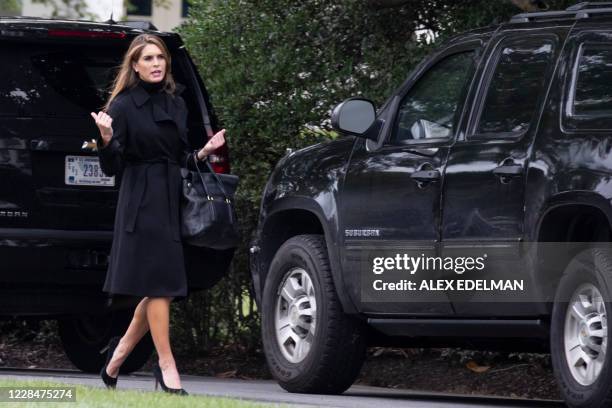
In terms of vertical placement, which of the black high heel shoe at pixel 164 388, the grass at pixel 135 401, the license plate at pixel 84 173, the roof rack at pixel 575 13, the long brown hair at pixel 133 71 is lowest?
the black high heel shoe at pixel 164 388

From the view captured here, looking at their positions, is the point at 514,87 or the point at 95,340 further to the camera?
the point at 95,340

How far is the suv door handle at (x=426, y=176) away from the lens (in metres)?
8.62

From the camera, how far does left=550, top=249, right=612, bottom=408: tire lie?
758 centimetres

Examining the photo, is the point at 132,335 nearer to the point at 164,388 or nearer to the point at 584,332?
the point at 164,388

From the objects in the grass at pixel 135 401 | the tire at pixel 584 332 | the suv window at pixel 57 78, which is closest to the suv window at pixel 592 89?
the tire at pixel 584 332

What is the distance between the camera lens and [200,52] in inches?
473

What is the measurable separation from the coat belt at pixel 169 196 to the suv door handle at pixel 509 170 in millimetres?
1663

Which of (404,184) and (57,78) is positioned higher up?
(57,78)

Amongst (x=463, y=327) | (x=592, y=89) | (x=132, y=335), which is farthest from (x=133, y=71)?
(x=592, y=89)

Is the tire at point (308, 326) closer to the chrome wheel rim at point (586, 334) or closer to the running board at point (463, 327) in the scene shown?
the running board at point (463, 327)

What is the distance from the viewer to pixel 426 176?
8648 mm

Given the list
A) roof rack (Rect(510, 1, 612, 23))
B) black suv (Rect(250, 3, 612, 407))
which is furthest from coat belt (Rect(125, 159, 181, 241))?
roof rack (Rect(510, 1, 612, 23))

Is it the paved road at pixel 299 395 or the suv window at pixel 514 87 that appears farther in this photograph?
the paved road at pixel 299 395

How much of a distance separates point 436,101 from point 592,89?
1.23 metres
